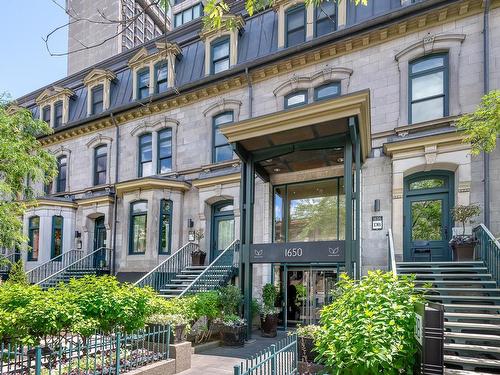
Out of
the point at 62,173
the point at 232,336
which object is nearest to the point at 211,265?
the point at 232,336

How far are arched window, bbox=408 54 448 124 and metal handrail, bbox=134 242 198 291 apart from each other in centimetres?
876

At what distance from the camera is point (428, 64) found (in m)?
11.0

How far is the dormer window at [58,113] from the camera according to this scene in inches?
804

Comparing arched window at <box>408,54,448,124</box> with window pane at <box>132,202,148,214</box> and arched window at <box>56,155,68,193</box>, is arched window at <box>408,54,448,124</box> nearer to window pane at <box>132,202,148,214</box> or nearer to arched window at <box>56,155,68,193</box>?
window pane at <box>132,202,148,214</box>

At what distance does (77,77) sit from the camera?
824 inches

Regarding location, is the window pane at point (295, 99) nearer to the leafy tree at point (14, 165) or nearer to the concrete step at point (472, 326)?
the concrete step at point (472, 326)

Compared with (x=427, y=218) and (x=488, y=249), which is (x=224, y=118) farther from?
(x=488, y=249)

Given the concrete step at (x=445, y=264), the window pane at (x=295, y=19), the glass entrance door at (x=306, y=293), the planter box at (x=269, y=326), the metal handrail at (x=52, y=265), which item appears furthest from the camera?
A: the metal handrail at (x=52, y=265)

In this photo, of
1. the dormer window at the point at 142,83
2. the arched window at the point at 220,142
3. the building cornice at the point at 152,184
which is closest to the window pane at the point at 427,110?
the arched window at the point at 220,142

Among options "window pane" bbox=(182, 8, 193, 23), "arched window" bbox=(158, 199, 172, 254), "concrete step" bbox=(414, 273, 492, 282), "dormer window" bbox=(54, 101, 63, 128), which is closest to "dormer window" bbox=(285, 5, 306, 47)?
"arched window" bbox=(158, 199, 172, 254)

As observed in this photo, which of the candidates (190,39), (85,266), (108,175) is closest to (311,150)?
(190,39)

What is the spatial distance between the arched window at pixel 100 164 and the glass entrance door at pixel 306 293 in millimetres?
10331

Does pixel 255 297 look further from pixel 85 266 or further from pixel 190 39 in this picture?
pixel 190 39

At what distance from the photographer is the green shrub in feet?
14.2
